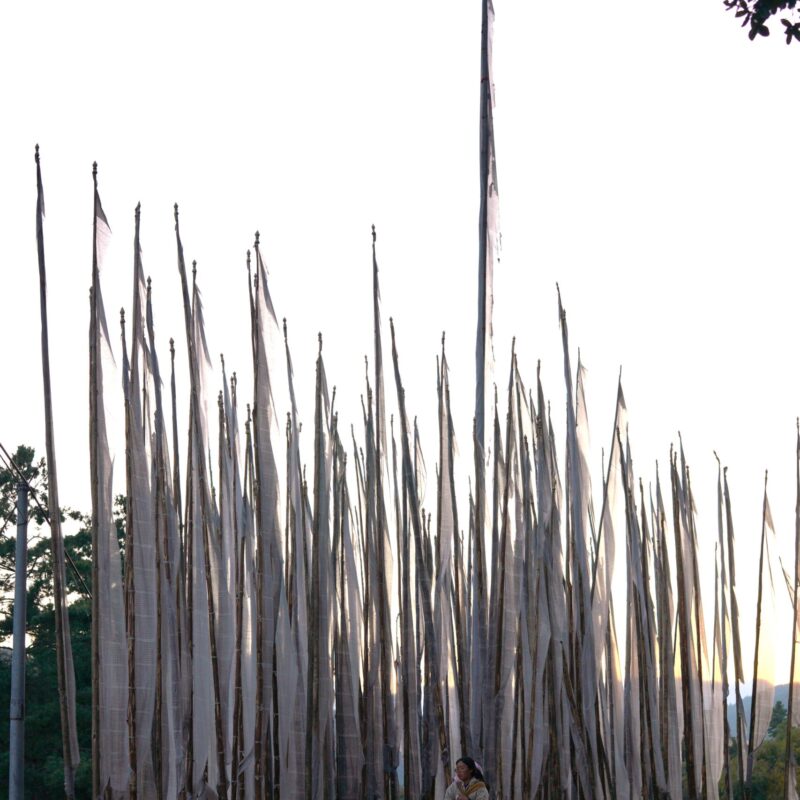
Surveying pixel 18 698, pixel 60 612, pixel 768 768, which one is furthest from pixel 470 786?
pixel 768 768

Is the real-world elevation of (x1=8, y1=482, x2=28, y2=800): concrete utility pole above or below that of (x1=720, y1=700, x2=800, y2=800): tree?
above

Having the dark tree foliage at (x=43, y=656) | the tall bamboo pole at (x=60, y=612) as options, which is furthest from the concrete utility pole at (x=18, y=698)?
the dark tree foliage at (x=43, y=656)

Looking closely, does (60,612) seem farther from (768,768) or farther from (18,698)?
(768,768)

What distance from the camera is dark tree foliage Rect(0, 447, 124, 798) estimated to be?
67.2ft

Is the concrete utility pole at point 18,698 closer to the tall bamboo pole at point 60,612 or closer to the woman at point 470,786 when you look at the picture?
the tall bamboo pole at point 60,612

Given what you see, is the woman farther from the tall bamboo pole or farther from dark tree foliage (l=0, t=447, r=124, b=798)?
dark tree foliage (l=0, t=447, r=124, b=798)

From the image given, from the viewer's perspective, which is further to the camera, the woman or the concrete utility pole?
the concrete utility pole

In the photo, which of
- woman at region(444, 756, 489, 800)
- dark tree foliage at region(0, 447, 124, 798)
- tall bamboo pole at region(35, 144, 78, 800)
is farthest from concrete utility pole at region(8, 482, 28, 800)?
dark tree foliage at region(0, 447, 124, 798)

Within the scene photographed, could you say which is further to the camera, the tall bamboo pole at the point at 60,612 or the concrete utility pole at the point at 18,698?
the concrete utility pole at the point at 18,698

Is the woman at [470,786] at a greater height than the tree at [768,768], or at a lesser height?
greater

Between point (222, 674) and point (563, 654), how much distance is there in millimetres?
2426

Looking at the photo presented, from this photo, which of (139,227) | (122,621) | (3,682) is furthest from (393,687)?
(3,682)

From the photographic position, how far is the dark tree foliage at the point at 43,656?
20.5 metres

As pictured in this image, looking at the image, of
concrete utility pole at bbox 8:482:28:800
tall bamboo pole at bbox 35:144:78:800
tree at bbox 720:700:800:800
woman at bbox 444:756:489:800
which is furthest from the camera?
tree at bbox 720:700:800:800
